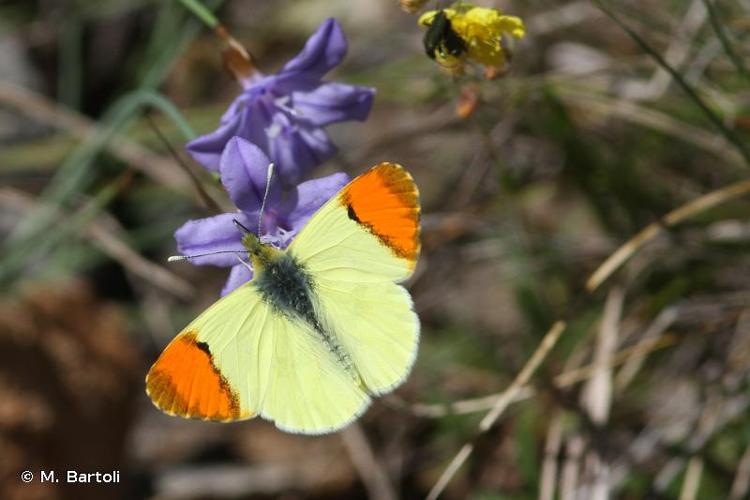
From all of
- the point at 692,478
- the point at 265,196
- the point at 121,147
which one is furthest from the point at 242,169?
the point at 121,147

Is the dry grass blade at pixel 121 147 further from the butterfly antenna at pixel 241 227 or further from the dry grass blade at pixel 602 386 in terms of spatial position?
the dry grass blade at pixel 602 386

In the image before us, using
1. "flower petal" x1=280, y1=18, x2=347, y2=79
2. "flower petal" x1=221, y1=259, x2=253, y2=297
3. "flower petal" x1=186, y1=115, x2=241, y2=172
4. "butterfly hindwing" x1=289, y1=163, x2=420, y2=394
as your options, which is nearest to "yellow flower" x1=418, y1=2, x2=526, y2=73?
"flower petal" x1=280, y1=18, x2=347, y2=79

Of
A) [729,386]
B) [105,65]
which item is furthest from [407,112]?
[729,386]

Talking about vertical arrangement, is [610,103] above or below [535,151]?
above

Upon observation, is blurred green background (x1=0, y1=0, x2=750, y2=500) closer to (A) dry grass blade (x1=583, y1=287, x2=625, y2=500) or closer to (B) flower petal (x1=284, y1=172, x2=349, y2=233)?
(A) dry grass blade (x1=583, y1=287, x2=625, y2=500)

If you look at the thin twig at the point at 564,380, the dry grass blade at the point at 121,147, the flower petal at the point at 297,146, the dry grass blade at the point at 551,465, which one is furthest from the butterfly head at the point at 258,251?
the dry grass blade at the point at 121,147

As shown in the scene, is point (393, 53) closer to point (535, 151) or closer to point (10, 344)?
point (535, 151)
